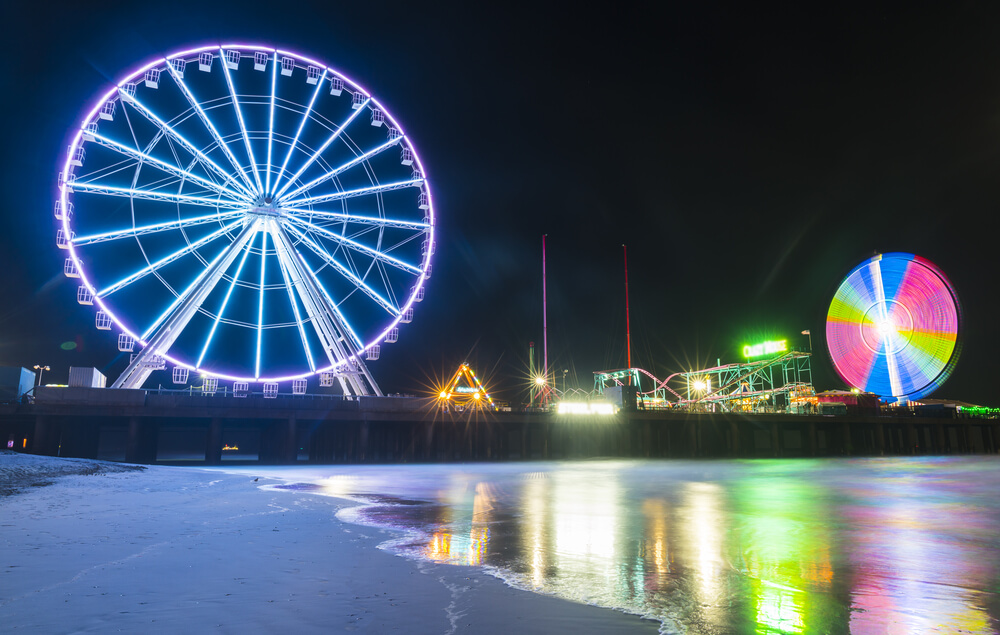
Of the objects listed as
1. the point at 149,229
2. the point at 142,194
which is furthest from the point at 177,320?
the point at 142,194

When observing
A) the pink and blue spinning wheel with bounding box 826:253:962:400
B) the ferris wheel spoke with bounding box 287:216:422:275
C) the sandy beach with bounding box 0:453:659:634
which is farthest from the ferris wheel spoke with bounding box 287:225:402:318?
the pink and blue spinning wheel with bounding box 826:253:962:400

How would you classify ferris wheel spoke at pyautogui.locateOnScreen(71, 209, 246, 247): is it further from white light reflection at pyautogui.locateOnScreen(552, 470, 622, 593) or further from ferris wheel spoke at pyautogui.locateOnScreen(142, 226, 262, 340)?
white light reflection at pyautogui.locateOnScreen(552, 470, 622, 593)

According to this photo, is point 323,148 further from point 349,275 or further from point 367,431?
point 367,431

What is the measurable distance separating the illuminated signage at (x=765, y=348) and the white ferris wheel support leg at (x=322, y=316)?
2632 inches

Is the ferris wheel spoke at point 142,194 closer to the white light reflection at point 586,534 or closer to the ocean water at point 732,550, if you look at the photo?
the ocean water at point 732,550

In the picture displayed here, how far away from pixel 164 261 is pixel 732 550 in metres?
31.8

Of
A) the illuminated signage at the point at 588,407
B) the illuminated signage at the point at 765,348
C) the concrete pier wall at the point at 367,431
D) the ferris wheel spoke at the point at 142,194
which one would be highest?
the illuminated signage at the point at 765,348

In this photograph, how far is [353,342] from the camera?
3719 centimetres

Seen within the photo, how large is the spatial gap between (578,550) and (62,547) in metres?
7.38

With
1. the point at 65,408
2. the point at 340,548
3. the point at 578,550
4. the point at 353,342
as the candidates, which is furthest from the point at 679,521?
the point at 65,408

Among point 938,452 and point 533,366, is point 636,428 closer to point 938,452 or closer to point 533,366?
point 938,452

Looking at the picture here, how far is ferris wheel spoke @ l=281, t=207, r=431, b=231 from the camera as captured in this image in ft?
117

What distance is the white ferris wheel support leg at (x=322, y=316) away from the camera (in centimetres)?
3572

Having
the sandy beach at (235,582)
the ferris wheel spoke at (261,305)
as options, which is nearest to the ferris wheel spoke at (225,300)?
the ferris wheel spoke at (261,305)
